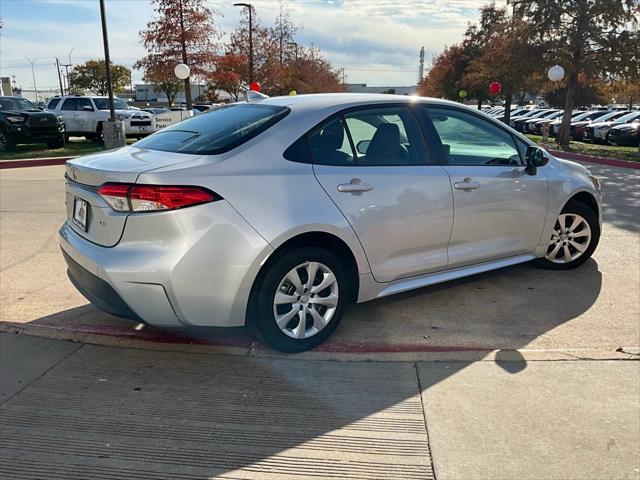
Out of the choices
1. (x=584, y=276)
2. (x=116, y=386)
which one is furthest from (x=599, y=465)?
(x=584, y=276)

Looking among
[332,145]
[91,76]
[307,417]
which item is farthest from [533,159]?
[91,76]

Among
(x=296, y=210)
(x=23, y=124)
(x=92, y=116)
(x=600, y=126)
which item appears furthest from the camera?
(x=600, y=126)

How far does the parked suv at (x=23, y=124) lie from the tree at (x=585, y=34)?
57.7 feet

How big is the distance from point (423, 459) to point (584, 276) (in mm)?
3338

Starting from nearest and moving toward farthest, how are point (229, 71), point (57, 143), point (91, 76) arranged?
point (57, 143), point (229, 71), point (91, 76)

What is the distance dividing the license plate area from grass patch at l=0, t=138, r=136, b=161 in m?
13.4

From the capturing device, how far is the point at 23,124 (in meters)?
16.9

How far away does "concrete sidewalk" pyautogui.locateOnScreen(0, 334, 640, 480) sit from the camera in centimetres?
255

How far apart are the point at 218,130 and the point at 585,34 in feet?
65.8

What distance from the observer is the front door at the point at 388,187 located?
363 centimetres

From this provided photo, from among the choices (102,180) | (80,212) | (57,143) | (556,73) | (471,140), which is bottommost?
(57,143)

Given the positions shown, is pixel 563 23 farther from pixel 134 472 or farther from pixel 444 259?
pixel 134 472

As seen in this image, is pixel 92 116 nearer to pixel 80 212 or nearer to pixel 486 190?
pixel 80 212

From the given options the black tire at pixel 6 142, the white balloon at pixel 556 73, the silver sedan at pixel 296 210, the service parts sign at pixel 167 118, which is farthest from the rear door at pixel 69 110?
the silver sedan at pixel 296 210
